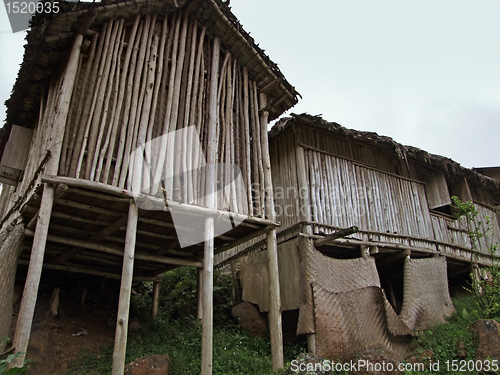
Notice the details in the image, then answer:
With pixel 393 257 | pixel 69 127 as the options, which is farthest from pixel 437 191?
pixel 69 127

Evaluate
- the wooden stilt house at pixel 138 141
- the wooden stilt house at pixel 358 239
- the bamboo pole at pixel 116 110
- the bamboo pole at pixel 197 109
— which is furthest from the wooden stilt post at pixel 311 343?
the bamboo pole at pixel 116 110

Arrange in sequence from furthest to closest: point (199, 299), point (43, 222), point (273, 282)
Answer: point (199, 299), point (273, 282), point (43, 222)

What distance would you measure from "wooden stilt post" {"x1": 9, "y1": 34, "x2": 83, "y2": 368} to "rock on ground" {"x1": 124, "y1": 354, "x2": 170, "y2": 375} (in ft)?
6.09

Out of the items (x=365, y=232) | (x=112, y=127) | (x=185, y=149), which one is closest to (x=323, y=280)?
(x=365, y=232)

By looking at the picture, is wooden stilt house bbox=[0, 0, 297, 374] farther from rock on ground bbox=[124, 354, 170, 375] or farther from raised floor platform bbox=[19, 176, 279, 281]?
rock on ground bbox=[124, 354, 170, 375]

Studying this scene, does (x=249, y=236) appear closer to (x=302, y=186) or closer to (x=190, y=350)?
(x=302, y=186)

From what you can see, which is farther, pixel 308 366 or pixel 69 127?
pixel 69 127

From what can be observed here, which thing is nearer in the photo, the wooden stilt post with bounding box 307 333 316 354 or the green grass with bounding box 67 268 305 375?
the green grass with bounding box 67 268 305 375

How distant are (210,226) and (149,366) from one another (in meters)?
2.53

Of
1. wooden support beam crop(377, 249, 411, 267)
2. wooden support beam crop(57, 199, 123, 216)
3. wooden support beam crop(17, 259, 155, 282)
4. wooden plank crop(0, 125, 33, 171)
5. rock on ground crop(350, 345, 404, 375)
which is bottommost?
rock on ground crop(350, 345, 404, 375)

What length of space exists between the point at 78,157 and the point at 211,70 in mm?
3635

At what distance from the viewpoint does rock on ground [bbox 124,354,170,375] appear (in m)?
6.45

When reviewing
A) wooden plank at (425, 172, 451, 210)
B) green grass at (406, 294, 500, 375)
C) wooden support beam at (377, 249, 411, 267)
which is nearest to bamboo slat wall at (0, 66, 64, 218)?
green grass at (406, 294, 500, 375)

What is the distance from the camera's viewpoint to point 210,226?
23.8 feet
